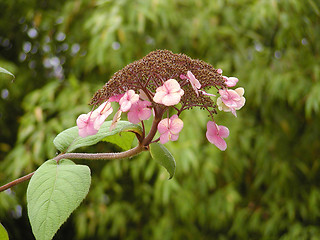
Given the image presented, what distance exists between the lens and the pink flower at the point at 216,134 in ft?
1.27

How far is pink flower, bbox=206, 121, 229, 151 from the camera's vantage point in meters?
0.39

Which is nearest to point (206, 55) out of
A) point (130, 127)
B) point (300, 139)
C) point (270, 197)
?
point (300, 139)

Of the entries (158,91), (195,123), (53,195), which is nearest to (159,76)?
(158,91)

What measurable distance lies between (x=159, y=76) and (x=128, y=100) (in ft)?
0.11

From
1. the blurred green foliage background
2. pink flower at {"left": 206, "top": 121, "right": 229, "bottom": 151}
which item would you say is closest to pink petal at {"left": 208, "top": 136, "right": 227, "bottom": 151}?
pink flower at {"left": 206, "top": 121, "right": 229, "bottom": 151}

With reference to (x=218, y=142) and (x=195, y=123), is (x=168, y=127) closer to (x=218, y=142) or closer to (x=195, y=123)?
(x=218, y=142)

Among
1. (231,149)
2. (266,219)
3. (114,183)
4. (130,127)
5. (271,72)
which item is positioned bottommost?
(266,219)

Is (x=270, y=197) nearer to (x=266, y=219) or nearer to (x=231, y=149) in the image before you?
(x=266, y=219)

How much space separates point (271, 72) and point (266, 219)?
699mm

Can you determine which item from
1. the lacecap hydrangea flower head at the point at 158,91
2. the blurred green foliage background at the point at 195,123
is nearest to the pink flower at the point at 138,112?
the lacecap hydrangea flower head at the point at 158,91

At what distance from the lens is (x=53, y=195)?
34cm

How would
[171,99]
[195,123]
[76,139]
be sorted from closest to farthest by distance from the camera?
[171,99] → [76,139] → [195,123]

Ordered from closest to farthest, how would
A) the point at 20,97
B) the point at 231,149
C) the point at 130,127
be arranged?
1. the point at 130,127
2. the point at 231,149
3. the point at 20,97

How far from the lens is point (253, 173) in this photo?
1996 millimetres
